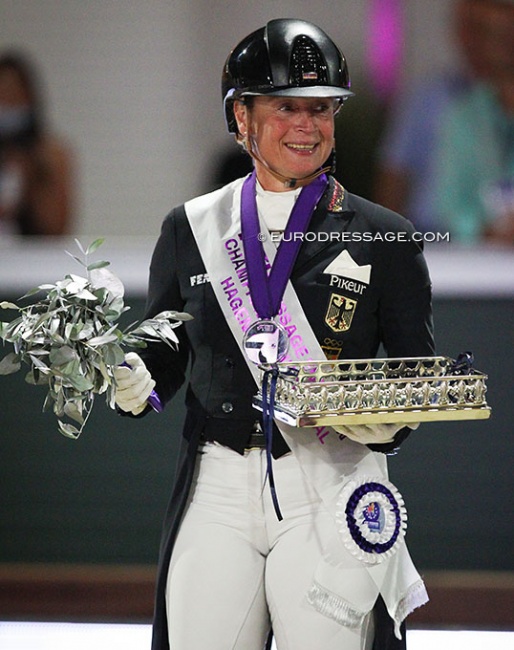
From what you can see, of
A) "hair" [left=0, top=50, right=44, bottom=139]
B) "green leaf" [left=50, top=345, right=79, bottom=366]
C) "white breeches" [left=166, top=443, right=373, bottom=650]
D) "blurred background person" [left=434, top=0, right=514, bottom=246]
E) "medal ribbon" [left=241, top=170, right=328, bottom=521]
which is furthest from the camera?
"hair" [left=0, top=50, right=44, bottom=139]

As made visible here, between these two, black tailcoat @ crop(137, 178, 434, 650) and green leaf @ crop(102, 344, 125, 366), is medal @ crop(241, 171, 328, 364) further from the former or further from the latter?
green leaf @ crop(102, 344, 125, 366)

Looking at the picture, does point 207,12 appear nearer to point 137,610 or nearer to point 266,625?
point 137,610

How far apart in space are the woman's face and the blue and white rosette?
565mm

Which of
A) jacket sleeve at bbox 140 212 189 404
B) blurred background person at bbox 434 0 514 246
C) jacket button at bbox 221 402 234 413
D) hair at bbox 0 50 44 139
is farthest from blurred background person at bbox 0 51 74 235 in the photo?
jacket button at bbox 221 402 234 413

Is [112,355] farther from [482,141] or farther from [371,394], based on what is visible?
[482,141]

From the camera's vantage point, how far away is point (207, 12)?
3654mm

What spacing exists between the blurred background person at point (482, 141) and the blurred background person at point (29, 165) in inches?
45.7

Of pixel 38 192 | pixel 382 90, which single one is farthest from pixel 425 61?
pixel 38 192

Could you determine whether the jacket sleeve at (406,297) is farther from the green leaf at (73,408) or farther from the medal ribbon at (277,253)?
the green leaf at (73,408)

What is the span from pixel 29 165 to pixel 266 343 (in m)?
1.97

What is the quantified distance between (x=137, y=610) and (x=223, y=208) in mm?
1949

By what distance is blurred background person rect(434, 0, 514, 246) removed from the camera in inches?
142

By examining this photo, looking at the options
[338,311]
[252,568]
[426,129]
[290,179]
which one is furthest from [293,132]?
[426,129]

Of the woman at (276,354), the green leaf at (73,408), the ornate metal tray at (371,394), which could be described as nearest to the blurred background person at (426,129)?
the woman at (276,354)
